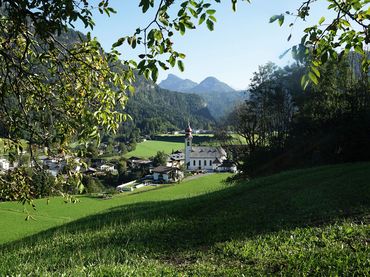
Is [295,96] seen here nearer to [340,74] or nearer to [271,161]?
[340,74]

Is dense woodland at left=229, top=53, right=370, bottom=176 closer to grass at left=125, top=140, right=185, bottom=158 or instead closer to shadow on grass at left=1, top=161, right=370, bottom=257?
shadow on grass at left=1, top=161, right=370, bottom=257

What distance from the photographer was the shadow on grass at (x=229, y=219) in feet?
29.8

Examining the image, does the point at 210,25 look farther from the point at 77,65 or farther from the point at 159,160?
the point at 159,160

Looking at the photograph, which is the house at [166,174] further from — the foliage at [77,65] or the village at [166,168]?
the foliage at [77,65]

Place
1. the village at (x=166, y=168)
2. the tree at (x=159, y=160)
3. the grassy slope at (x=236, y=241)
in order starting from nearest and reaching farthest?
the grassy slope at (x=236, y=241) → the village at (x=166, y=168) → the tree at (x=159, y=160)

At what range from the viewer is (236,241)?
8.39 m

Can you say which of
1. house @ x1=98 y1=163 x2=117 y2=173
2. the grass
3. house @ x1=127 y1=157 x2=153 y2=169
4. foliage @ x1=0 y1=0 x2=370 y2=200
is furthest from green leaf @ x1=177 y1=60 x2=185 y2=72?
the grass

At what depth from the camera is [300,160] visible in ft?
113

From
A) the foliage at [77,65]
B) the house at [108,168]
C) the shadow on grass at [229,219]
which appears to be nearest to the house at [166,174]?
the house at [108,168]

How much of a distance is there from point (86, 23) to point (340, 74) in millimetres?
36301

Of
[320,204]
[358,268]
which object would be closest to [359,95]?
[320,204]

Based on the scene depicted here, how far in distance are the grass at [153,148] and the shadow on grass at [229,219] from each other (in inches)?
4522

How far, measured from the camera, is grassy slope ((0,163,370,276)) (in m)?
5.68

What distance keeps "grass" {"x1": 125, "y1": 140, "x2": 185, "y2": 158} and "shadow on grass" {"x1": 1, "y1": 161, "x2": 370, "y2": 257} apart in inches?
4522
